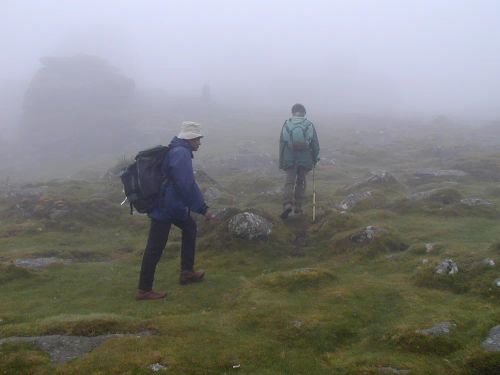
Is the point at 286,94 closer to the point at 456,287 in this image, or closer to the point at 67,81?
the point at 67,81

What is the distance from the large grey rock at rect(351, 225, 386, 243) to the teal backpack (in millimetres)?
4930

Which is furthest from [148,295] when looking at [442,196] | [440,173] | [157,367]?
[440,173]

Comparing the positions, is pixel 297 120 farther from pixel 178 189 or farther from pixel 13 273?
pixel 13 273

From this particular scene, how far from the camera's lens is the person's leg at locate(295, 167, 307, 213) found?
2444cm

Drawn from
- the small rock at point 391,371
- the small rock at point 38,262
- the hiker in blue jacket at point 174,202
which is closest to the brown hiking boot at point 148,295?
the hiker in blue jacket at point 174,202

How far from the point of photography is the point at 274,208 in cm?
3106

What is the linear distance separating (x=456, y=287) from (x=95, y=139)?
97254mm

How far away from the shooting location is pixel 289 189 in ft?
79.8

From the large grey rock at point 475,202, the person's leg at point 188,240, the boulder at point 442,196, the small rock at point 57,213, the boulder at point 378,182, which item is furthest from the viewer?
the boulder at point 378,182

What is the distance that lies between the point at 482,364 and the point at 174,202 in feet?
30.1

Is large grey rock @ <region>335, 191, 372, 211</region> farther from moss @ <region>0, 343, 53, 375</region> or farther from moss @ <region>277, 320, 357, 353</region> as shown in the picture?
moss @ <region>0, 343, 53, 375</region>

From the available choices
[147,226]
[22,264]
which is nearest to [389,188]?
[147,226]

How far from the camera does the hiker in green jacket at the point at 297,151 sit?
2336cm

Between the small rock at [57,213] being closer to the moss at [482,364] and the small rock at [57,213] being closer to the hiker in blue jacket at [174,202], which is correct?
the hiker in blue jacket at [174,202]
